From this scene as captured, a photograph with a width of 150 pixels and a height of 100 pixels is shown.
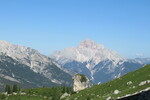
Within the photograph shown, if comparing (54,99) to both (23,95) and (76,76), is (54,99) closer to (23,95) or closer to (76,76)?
(23,95)

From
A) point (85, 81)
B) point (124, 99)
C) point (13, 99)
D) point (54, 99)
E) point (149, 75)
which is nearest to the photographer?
point (124, 99)

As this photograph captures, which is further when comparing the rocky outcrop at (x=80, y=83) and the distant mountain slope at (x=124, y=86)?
the rocky outcrop at (x=80, y=83)

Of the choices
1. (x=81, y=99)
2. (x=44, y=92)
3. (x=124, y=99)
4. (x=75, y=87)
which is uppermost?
(x=75, y=87)

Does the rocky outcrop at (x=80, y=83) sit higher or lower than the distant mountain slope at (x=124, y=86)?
higher

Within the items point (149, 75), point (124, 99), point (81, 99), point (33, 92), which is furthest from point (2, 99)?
point (124, 99)

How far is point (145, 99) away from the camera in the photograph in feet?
40.3

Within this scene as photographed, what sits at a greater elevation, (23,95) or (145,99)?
(23,95)

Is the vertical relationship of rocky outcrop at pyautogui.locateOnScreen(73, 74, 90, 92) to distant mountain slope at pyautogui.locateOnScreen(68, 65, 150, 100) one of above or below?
above

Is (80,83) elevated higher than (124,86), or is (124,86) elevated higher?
(80,83)

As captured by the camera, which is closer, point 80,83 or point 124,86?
point 124,86

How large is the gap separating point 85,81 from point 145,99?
437 ft

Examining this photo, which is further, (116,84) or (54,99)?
(54,99)

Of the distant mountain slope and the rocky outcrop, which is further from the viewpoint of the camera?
the rocky outcrop

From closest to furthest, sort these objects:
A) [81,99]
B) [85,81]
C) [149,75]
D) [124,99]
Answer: [124,99] < [149,75] < [81,99] < [85,81]
